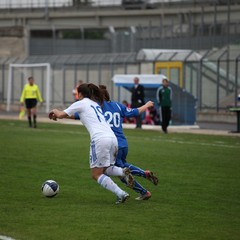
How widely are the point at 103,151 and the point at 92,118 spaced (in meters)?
0.50

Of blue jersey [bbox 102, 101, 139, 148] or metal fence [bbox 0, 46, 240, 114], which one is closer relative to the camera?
blue jersey [bbox 102, 101, 139, 148]

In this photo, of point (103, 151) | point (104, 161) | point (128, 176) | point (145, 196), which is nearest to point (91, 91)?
point (103, 151)

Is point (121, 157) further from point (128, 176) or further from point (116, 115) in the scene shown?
point (128, 176)

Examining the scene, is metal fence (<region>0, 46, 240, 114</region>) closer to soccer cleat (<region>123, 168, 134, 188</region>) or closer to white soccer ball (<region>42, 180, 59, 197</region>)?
white soccer ball (<region>42, 180, 59, 197</region>)

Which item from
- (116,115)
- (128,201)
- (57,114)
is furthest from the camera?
(116,115)

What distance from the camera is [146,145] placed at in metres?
24.8

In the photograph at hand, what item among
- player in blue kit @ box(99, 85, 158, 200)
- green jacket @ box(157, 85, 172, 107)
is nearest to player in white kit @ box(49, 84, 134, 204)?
player in blue kit @ box(99, 85, 158, 200)

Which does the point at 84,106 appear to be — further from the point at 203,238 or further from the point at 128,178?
the point at 203,238

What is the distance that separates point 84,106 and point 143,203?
5.65 ft

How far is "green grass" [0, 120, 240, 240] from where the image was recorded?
34.6 ft

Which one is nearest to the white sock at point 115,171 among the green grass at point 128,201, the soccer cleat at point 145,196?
the green grass at point 128,201

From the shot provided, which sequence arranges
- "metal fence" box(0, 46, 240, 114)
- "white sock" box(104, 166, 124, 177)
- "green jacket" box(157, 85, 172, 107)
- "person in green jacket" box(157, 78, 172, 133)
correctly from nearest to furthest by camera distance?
"white sock" box(104, 166, 124, 177), "person in green jacket" box(157, 78, 172, 133), "green jacket" box(157, 85, 172, 107), "metal fence" box(0, 46, 240, 114)

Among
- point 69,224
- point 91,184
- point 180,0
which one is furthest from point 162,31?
point 69,224

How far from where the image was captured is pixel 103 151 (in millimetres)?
12336
